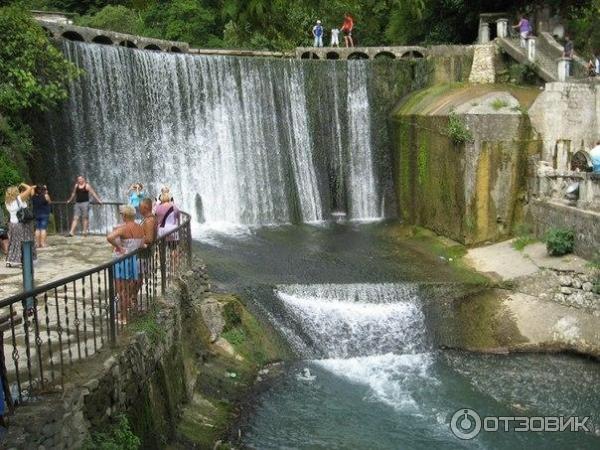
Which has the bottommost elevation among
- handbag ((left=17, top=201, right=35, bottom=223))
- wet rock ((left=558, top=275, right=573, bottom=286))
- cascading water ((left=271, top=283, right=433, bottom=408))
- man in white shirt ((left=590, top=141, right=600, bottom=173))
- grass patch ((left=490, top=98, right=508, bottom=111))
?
cascading water ((left=271, top=283, right=433, bottom=408))

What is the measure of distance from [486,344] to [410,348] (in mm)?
1470

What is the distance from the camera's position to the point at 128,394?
7.42 m

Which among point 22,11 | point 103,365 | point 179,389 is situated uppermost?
point 22,11

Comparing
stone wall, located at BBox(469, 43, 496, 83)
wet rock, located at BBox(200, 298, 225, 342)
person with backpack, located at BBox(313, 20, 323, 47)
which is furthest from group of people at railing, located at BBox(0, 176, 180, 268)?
person with backpack, located at BBox(313, 20, 323, 47)

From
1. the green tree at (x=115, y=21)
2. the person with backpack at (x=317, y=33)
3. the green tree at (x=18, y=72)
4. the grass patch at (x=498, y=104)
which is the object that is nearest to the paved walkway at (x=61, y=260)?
the green tree at (x=18, y=72)

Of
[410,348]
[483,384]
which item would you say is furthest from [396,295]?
[483,384]

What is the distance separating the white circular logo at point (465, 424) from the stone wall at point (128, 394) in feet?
13.0

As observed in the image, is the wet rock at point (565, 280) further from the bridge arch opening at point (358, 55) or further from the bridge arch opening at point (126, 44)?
the bridge arch opening at point (126, 44)

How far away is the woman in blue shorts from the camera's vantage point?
12180mm

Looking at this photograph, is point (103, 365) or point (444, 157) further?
point (444, 157)

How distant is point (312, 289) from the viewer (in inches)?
540

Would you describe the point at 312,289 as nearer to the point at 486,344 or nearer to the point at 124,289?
the point at 486,344

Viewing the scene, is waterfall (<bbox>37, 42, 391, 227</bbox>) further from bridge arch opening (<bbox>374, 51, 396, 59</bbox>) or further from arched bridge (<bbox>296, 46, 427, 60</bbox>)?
bridge arch opening (<bbox>374, 51, 396, 59</bbox>)

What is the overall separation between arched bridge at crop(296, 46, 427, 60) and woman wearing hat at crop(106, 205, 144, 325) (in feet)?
56.7
